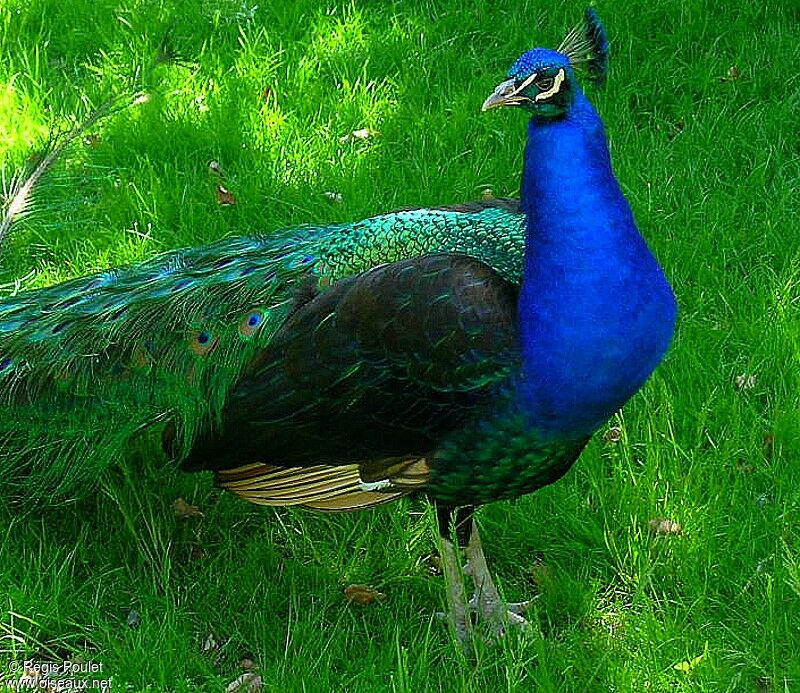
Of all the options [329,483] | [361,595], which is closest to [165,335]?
[329,483]

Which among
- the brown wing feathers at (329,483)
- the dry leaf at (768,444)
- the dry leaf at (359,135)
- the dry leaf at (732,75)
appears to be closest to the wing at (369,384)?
the brown wing feathers at (329,483)

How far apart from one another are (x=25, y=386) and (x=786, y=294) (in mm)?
2398

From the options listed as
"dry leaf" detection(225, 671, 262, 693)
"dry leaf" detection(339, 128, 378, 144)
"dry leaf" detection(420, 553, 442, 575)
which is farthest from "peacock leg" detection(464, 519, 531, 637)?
"dry leaf" detection(339, 128, 378, 144)

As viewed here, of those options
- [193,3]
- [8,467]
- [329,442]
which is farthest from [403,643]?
[193,3]

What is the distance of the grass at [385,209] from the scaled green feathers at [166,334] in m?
0.32

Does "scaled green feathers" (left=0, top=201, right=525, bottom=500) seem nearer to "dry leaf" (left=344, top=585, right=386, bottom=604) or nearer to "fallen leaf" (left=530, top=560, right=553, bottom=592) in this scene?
"dry leaf" (left=344, top=585, right=386, bottom=604)

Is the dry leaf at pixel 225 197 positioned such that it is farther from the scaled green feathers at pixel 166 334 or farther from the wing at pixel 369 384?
the wing at pixel 369 384

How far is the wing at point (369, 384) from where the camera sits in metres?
2.60

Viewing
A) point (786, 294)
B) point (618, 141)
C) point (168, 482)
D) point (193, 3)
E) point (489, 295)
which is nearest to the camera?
point (489, 295)

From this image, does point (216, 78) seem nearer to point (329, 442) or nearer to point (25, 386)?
point (25, 386)

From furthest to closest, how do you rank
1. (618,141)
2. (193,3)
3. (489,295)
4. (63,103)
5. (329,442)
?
(193,3), (63,103), (618,141), (329,442), (489,295)

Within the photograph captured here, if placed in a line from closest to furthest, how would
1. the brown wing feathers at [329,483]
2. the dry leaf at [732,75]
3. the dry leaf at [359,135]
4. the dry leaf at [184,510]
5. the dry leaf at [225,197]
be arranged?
1. the brown wing feathers at [329,483]
2. the dry leaf at [184,510]
3. the dry leaf at [225,197]
4. the dry leaf at [359,135]
5. the dry leaf at [732,75]

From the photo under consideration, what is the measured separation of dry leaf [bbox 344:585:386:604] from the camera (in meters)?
3.15

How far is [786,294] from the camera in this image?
382cm
